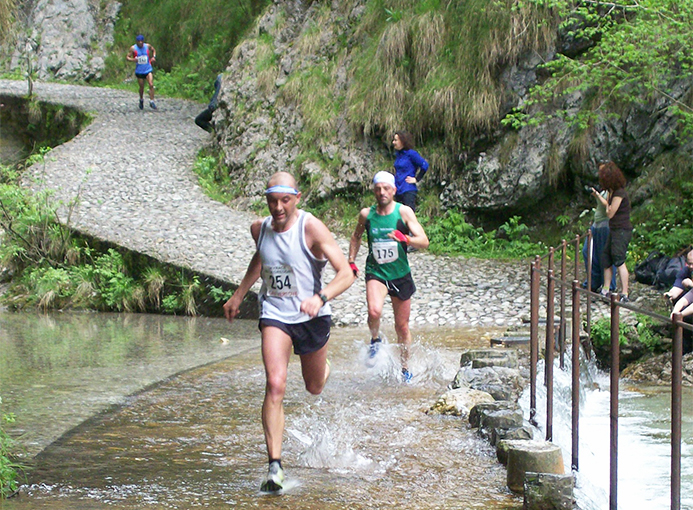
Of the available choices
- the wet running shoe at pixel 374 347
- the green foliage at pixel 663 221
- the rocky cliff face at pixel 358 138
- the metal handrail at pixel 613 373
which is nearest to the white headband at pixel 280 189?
the metal handrail at pixel 613 373

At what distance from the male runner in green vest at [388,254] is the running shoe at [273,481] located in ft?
10.2

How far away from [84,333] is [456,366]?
18.2ft

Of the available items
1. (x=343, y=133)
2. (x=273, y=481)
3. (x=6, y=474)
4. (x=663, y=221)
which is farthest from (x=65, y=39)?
(x=273, y=481)

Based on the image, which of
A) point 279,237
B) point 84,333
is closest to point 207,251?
point 84,333

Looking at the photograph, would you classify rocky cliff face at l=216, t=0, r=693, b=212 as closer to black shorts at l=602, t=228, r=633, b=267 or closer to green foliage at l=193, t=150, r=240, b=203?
green foliage at l=193, t=150, r=240, b=203

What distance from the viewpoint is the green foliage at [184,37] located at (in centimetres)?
2756

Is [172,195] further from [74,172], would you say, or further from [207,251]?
[207,251]

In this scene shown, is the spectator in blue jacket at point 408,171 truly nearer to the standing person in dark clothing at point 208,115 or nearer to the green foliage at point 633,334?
the green foliage at point 633,334

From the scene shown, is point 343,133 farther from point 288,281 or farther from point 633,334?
point 288,281

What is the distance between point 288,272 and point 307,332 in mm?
412

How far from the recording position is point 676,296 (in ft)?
31.8

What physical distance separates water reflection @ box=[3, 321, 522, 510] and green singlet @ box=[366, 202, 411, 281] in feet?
2.85

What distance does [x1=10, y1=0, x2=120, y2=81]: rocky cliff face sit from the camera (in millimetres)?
31484

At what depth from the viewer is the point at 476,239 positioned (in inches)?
624
